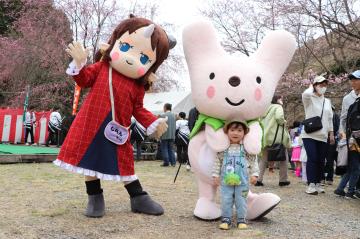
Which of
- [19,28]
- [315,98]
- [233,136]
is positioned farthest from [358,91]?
[19,28]

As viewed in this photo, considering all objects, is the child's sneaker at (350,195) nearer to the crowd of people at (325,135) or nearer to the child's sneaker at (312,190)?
the crowd of people at (325,135)

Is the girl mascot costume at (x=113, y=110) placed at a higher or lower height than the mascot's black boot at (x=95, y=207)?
higher

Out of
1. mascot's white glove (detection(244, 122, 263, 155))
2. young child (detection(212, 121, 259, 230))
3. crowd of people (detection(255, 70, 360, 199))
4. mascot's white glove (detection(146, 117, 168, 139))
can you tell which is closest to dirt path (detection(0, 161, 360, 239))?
young child (detection(212, 121, 259, 230))

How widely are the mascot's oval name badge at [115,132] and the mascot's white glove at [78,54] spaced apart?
23.5 inches

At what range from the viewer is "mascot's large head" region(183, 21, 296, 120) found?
417 cm

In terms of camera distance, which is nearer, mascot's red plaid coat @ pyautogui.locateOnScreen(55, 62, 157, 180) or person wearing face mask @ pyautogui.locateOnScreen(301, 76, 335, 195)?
mascot's red plaid coat @ pyautogui.locateOnScreen(55, 62, 157, 180)

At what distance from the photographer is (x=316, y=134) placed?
634cm

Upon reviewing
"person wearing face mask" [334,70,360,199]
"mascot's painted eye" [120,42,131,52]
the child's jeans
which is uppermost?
"mascot's painted eye" [120,42,131,52]

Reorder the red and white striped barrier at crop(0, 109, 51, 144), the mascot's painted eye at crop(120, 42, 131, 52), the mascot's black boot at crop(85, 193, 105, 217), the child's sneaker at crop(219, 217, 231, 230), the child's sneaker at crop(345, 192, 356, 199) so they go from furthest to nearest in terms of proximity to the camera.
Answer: the red and white striped barrier at crop(0, 109, 51, 144) < the child's sneaker at crop(345, 192, 356, 199) < the mascot's painted eye at crop(120, 42, 131, 52) < the mascot's black boot at crop(85, 193, 105, 217) < the child's sneaker at crop(219, 217, 231, 230)

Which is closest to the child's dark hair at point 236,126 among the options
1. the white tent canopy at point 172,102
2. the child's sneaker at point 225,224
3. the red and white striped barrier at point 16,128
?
the child's sneaker at point 225,224

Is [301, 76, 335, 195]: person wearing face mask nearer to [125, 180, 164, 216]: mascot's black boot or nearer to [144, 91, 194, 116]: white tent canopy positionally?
[125, 180, 164, 216]: mascot's black boot

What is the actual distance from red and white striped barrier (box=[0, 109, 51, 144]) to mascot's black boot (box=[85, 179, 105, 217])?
1254 centimetres

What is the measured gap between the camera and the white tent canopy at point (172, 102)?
51.4 ft

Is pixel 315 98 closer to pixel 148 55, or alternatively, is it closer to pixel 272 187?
pixel 272 187
